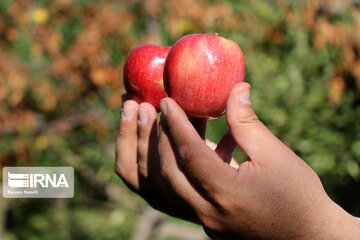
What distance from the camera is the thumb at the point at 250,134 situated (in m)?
1.15

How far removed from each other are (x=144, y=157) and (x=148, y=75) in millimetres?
347

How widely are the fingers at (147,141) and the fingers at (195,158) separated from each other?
0.30 metres

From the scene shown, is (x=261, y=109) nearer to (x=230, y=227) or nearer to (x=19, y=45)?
(x=230, y=227)

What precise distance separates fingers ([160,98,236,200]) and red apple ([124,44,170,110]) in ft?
1.68

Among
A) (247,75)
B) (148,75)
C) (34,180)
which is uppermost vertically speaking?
(148,75)

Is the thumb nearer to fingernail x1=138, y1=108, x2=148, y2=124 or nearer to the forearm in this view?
the forearm

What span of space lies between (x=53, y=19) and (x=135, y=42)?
3.00 ft

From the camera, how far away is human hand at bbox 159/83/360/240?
113cm

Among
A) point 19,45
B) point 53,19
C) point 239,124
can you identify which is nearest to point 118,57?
point 53,19

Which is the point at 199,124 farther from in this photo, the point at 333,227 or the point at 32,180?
the point at 32,180

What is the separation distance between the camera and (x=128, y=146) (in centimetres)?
175

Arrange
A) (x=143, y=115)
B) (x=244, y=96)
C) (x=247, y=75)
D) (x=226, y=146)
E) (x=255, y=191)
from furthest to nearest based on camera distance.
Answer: (x=247, y=75) → (x=143, y=115) → (x=226, y=146) → (x=244, y=96) → (x=255, y=191)

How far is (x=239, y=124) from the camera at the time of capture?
1.18 m

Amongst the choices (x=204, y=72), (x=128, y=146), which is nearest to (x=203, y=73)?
(x=204, y=72)
